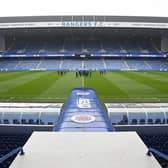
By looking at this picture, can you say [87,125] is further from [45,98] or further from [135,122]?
[45,98]

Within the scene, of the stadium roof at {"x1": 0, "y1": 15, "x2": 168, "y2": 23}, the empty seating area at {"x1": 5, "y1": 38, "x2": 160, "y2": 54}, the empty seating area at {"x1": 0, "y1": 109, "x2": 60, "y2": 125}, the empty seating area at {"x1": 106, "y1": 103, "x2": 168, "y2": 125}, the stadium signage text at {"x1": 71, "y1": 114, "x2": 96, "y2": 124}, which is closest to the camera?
the stadium signage text at {"x1": 71, "y1": 114, "x2": 96, "y2": 124}

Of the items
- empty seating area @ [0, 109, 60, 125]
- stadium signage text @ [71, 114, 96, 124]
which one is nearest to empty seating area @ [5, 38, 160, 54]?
empty seating area @ [0, 109, 60, 125]

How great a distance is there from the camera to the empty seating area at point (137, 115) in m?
16.9

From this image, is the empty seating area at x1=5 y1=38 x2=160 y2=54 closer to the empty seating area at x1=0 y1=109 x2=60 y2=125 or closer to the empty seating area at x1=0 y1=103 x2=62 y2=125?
the empty seating area at x1=0 y1=103 x2=62 y2=125

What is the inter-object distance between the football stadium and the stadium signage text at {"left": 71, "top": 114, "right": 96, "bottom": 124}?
0.17ft

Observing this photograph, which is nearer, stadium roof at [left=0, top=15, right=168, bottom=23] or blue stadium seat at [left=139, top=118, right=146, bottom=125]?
blue stadium seat at [left=139, top=118, right=146, bottom=125]

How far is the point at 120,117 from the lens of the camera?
670 inches

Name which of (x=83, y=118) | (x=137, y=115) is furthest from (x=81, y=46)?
(x=83, y=118)

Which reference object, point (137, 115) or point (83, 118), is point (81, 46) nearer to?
point (137, 115)

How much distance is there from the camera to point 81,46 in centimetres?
7538

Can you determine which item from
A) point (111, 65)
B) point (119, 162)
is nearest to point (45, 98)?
point (119, 162)

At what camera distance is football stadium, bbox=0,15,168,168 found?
557 cm

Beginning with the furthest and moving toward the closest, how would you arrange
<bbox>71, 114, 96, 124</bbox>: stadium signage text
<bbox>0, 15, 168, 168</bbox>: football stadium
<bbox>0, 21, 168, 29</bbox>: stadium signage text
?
<bbox>0, 21, 168, 29</bbox>: stadium signage text < <bbox>71, 114, 96, 124</bbox>: stadium signage text < <bbox>0, 15, 168, 168</bbox>: football stadium

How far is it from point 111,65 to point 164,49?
1560 centimetres
